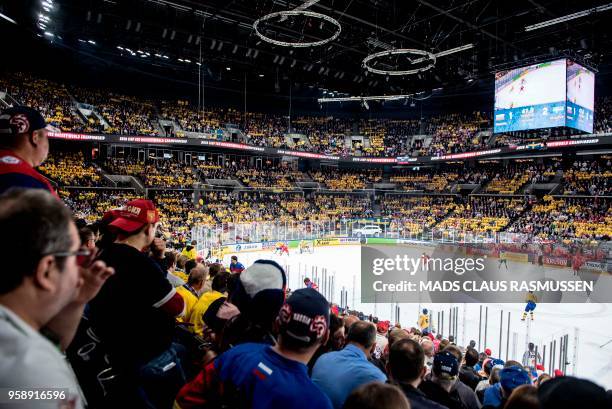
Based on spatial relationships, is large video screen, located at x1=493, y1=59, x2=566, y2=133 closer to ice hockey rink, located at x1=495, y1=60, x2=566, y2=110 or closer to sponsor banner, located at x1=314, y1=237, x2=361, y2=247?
ice hockey rink, located at x1=495, y1=60, x2=566, y2=110

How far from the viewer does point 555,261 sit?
66.6 feet

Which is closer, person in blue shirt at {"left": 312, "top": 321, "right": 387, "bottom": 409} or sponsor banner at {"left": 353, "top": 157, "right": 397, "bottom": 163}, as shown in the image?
person in blue shirt at {"left": 312, "top": 321, "right": 387, "bottom": 409}

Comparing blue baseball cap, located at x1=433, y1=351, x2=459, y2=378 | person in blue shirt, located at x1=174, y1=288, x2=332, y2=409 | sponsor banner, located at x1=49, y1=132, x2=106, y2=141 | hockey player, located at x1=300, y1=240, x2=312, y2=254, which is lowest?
hockey player, located at x1=300, y1=240, x2=312, y2=254

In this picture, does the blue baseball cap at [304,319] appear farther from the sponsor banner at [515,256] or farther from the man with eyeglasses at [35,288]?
the sponsor banner at [515,256]

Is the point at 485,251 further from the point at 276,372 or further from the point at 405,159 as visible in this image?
the point at 276,372

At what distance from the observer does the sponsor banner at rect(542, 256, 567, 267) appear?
19.9 meters

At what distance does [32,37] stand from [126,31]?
11.2 m

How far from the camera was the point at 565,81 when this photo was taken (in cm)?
1981

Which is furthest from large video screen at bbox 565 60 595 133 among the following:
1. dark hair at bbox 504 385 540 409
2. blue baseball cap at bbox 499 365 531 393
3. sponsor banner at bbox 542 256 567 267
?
dark hair at bbox 504 385 540 409

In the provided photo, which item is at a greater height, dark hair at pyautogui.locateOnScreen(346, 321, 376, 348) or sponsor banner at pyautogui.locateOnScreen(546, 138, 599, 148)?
sponsor banner at pyautogui.locateOnScreen(546, 138, 599, 148)

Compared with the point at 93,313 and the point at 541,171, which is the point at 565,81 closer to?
the point at 541,171

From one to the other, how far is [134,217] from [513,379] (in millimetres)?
3240

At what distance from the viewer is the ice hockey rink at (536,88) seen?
20.1m

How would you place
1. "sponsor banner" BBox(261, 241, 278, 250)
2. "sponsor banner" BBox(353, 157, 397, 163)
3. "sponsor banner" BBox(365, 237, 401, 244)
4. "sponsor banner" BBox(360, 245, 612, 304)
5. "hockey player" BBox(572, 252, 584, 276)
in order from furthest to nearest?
"sponsor banner" BBox(353, 157, 397, 163) < "sponsor banner" BBox(365, 237, 401, 244) < "sponsor banner" BBox(261, 241, 278, 250) < "hockey player" BBox(572, 252, 584, 276) < "sponsor banner" BBox(360, 245, 612, 304)
